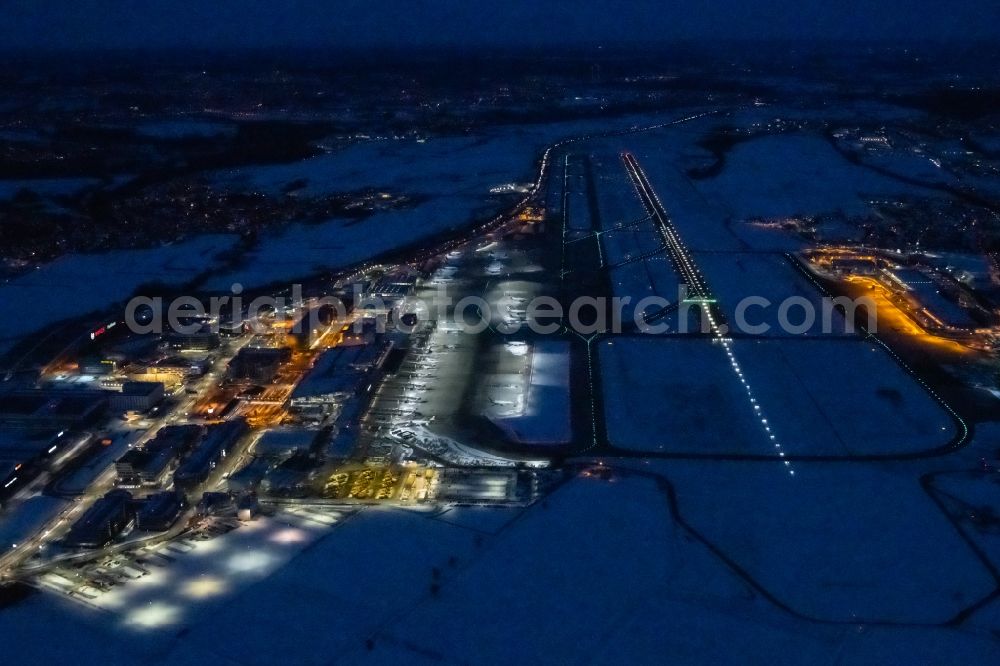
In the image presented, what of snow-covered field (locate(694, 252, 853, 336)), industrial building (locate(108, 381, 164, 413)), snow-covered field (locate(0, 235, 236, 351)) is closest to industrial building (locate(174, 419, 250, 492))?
industrial building (locate(108, 381, 164, 413))

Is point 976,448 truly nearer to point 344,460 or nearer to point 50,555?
point 344,460

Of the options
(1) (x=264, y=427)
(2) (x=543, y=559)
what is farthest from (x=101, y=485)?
(2) (x=543, y=559)

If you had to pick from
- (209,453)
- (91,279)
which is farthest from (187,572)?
(91,279)

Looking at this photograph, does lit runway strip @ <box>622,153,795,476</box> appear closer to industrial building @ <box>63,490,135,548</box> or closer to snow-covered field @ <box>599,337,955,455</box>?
snow-covered field @ <box>599,337,955,455</box>

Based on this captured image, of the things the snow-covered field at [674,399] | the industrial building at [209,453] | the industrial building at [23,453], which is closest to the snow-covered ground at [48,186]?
the industrial building at [23,453]

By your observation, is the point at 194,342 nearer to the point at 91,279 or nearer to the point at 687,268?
the point at 91,279

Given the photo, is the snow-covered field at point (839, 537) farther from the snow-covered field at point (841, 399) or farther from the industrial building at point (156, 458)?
the industrial building at point (156, 458)
